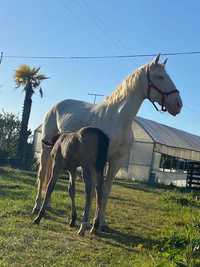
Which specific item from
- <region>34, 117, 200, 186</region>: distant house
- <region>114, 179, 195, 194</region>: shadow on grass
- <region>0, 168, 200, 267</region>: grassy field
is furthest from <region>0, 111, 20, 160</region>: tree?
<region>0, 168, 200, 267</region>: grassy field

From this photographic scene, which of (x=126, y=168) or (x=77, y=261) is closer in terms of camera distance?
(x=77, y=261)

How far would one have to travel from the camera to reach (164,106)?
7.49m

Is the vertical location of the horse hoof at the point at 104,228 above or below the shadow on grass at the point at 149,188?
below

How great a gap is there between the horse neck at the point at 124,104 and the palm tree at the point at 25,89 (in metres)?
19.8

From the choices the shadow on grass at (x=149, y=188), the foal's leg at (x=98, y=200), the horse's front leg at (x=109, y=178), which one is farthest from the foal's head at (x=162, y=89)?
the shadow on grass at (x=149, y=188)

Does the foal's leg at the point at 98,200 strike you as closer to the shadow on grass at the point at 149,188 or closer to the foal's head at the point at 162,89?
the foal's head at the point at 162,89

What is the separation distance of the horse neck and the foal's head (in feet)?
0.38

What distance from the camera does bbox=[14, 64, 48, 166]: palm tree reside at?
2883 cm

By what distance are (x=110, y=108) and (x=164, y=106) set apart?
0.79 m

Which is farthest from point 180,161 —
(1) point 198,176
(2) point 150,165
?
(1) point 198,176

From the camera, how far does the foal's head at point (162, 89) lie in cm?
739

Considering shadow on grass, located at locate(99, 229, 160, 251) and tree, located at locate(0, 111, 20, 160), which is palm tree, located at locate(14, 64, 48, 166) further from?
shadow on grass, located at locate(99, 229, 160, 251)

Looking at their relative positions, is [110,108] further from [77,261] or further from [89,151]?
[77,261]

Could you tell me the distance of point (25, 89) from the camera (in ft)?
99.3
